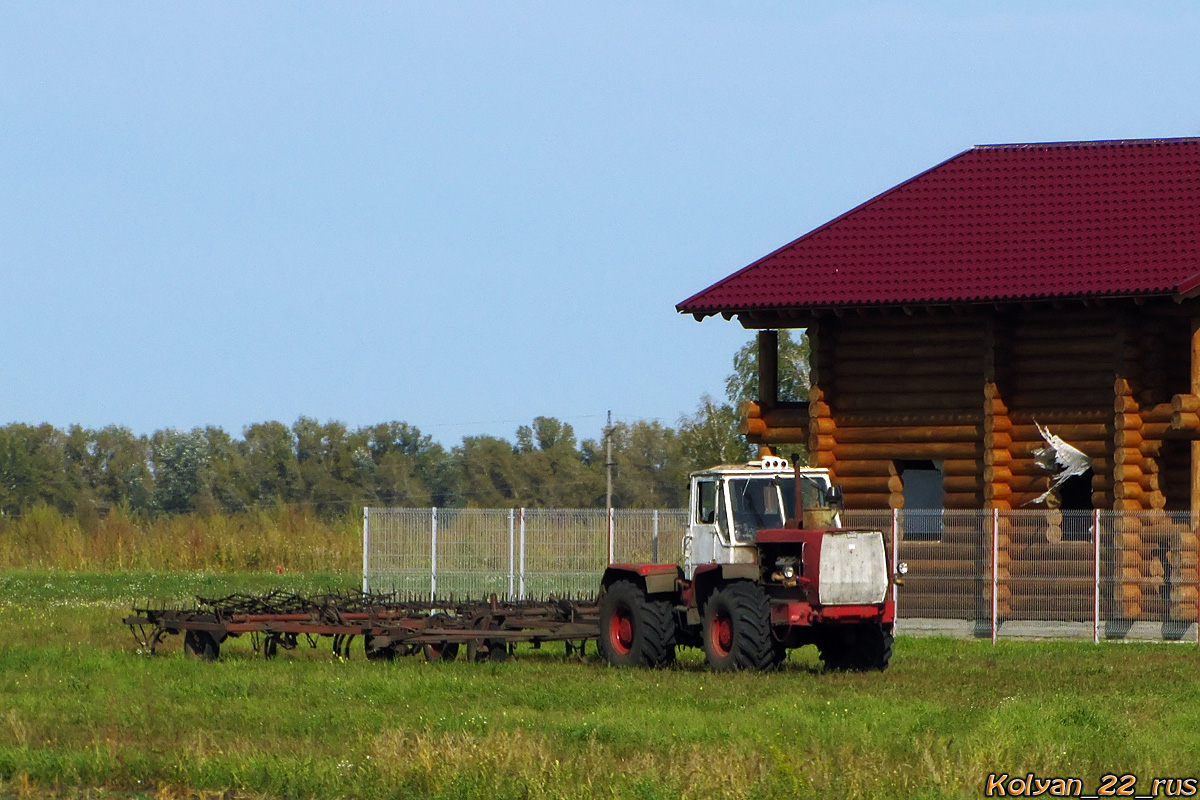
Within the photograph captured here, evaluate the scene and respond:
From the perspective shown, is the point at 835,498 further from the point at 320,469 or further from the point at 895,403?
the point at 320,469

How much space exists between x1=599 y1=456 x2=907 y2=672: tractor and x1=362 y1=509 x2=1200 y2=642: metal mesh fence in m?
5.54

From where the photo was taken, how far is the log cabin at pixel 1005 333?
25.8 m

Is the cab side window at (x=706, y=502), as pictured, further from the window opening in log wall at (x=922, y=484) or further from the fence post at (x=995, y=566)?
the window opening in log wall at (x=922, y=484)

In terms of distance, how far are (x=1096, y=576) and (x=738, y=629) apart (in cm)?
845

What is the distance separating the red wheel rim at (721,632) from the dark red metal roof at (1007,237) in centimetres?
892

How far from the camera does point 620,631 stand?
20609mm

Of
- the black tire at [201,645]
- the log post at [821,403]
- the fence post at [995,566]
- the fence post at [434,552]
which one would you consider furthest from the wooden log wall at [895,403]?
the black tire at [201,645]

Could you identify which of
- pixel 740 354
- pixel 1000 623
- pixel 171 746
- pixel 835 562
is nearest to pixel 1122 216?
pixel 1000 623

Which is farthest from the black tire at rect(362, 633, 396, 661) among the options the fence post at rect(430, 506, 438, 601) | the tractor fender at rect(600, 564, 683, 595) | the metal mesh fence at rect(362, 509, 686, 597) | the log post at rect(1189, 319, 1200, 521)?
the log post at rect(1189, 319, 1200, 521)

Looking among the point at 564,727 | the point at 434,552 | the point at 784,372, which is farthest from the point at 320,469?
the point at 564,727

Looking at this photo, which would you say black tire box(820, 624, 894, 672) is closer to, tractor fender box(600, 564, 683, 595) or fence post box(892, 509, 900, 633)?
tractor fender box(600, 564, 683, 595)

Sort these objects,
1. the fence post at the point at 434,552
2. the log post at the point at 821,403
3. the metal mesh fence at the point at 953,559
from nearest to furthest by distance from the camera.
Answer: the metal mesh fence at the point at 953,559 < the log post at the point at 821,403 < the fence post at the point at 434,552

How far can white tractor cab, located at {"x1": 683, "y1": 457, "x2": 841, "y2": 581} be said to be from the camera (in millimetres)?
19734

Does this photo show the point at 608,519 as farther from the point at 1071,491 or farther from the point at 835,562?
the point at 835,562
